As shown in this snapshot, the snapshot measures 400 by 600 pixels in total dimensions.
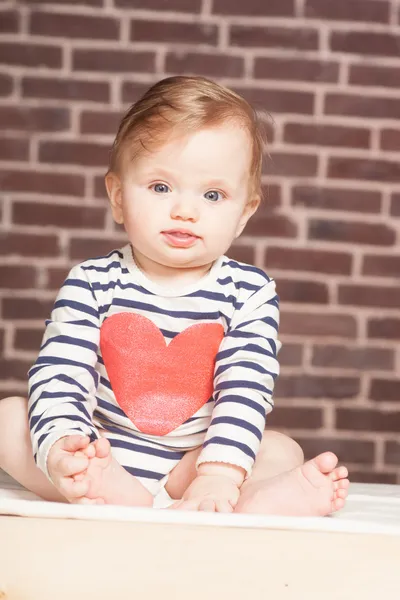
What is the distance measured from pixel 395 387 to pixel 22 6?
1.39m

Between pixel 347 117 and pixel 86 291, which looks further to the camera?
pixel 347 117

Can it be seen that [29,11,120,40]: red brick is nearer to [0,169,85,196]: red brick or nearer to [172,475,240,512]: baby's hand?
[0,169,85,196]: red brick

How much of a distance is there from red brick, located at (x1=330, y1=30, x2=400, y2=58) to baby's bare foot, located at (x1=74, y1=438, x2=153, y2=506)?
1539 mm

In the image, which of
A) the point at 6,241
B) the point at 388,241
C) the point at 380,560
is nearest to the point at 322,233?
the point at 388,241

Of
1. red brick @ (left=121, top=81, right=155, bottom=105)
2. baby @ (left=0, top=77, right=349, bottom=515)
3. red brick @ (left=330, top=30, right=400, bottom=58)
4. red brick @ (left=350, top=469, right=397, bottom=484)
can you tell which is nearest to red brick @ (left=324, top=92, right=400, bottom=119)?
red brick @ (left=330, top=30, right=400, bottom=58)

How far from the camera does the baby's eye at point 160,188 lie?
124 cm

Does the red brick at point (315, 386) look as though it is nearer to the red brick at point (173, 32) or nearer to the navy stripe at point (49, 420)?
the red brick at point (173, 32)

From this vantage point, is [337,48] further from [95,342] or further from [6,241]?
[95,342]

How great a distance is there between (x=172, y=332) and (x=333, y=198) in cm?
116

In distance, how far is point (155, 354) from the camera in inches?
50.7

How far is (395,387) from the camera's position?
239 cm

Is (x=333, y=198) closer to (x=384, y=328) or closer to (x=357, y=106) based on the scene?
(x=357, y=106)

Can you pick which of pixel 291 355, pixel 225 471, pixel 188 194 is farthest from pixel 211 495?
pixel 291 355

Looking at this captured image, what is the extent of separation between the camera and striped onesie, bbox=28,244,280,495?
4.15 feet
